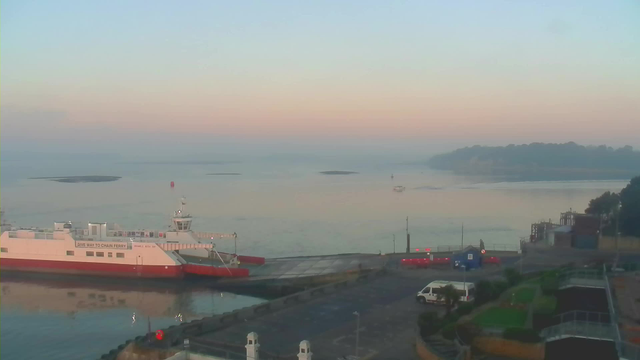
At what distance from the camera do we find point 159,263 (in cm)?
2272

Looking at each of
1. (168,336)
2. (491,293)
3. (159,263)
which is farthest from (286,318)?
(159,263)

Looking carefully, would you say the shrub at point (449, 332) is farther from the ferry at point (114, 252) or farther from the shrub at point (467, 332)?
the ferry at point (114, 252)

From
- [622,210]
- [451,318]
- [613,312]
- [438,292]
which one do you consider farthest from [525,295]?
[622,210]

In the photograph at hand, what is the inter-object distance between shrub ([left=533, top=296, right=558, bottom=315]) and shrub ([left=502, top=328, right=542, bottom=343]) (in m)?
1.28

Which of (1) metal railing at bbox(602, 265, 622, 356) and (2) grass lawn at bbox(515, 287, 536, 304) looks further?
(2) grass lawn at bbox(515, 287, 536, 304)

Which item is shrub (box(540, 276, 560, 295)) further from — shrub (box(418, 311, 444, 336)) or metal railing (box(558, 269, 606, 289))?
shrub (box(418, 311, 444, 336))

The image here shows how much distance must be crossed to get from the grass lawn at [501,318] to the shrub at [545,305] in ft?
1.11

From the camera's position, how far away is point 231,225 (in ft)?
132

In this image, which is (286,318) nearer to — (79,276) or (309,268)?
(309,268)

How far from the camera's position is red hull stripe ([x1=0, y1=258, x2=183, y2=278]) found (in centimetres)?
2256

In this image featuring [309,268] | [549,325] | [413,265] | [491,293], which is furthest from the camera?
[309,268]

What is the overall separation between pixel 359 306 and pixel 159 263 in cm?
1125

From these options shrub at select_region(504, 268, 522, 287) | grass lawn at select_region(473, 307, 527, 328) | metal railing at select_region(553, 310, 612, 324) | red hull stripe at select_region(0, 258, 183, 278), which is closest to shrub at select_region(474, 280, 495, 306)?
grass lawn at select_region(473, 307, 527, 328)

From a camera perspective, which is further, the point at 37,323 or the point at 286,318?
the point at 37,323
